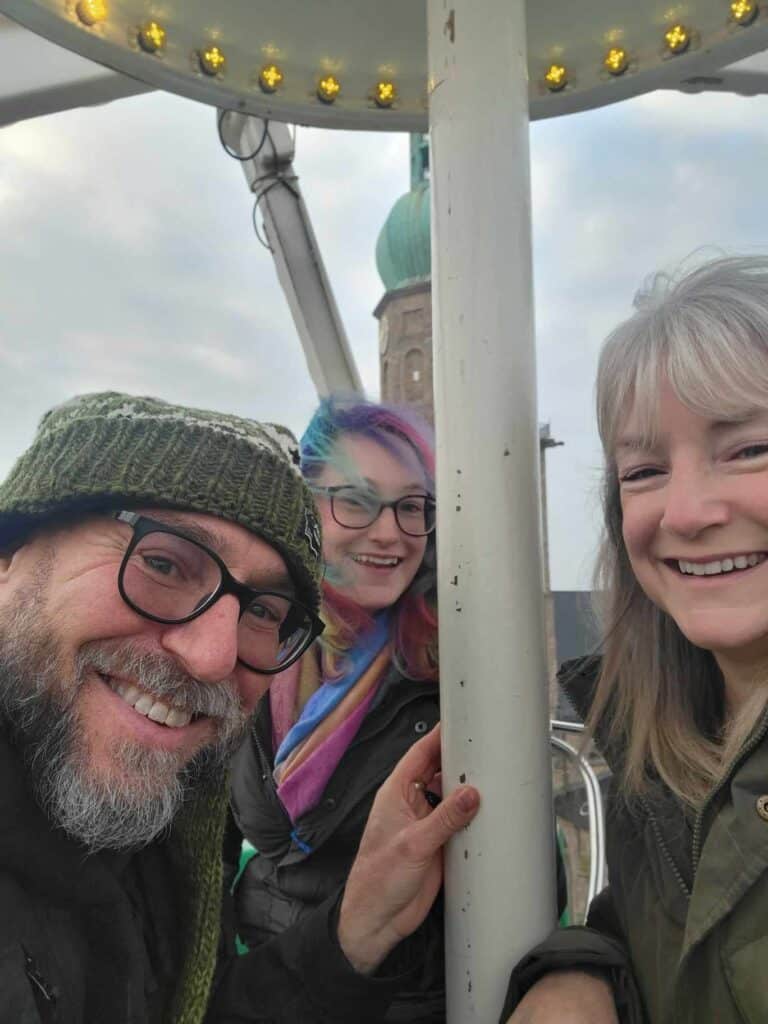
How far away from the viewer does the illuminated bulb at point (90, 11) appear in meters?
1.32

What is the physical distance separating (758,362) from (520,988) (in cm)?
90

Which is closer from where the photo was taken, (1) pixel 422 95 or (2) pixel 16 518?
(2) pixel 16 518

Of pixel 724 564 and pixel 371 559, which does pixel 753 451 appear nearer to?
pixel 724 564

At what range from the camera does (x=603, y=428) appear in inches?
50.4

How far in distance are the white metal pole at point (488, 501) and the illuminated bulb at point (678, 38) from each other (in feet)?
1.42

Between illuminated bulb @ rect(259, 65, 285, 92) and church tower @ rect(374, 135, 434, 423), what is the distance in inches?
619

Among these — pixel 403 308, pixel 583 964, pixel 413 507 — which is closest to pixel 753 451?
pixel 583 964

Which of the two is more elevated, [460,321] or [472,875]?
[460,321]

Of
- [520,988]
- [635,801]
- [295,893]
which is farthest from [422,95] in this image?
[295,893]

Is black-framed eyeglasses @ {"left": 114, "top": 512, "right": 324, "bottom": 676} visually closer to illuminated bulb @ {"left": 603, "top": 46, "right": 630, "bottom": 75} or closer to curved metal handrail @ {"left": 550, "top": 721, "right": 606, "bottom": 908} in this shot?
curved metal handrail @ {"left": 550, "top": 721, "right": 606, "bottom": 908}

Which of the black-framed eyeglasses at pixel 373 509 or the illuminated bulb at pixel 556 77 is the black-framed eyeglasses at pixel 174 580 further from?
the illuminated bulb at pixel 556 77

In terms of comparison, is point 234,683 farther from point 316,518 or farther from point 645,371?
point 645,371

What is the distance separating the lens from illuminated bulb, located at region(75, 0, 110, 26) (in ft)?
4.32

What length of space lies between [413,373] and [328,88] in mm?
25240
